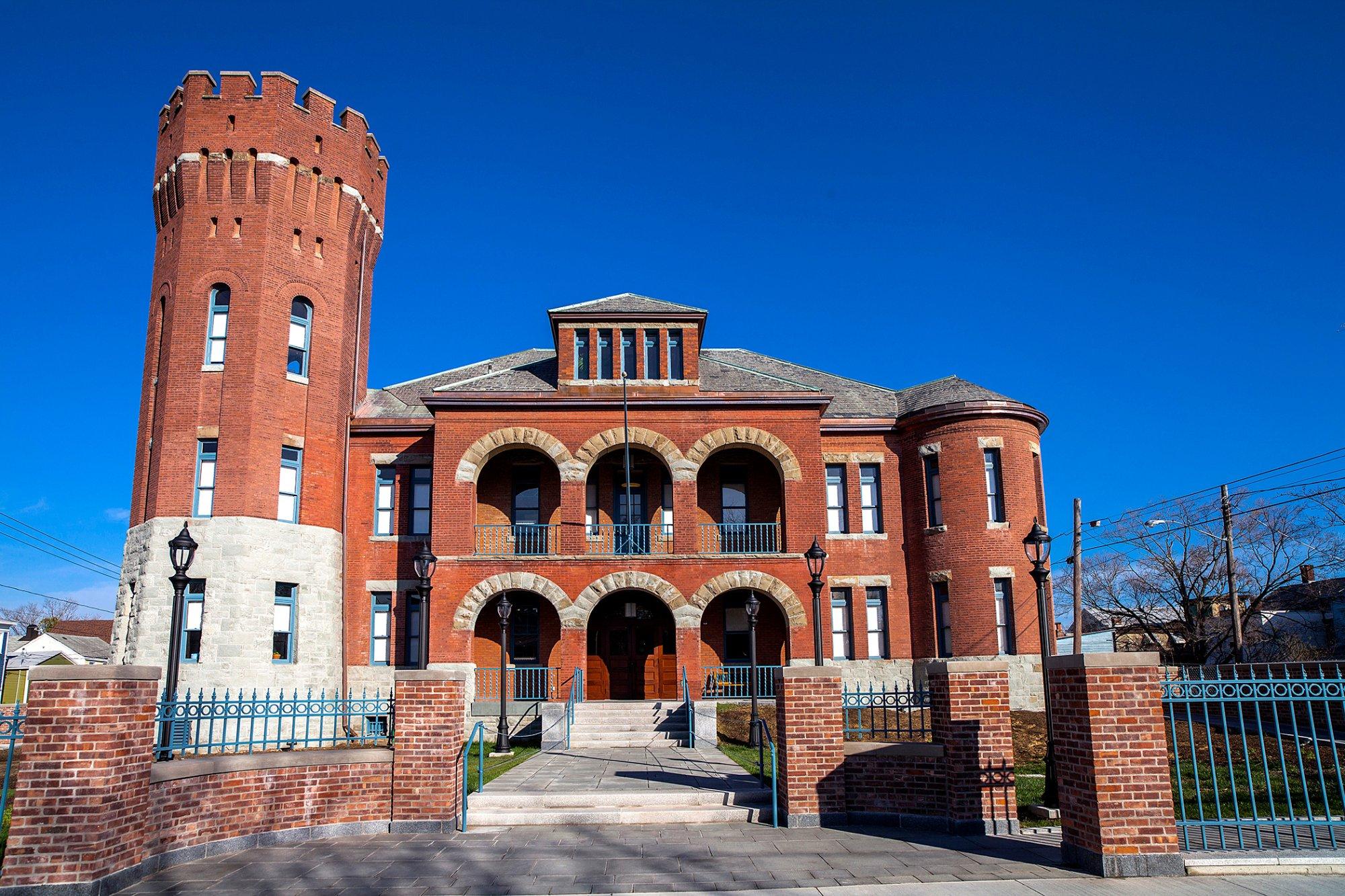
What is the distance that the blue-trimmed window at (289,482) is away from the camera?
23.8m

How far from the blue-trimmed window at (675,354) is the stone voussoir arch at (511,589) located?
6776 mm

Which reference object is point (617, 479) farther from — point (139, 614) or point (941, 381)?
point (139, 614)

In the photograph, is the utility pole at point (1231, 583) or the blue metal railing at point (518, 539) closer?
the blue metal railing at point (518, 539)

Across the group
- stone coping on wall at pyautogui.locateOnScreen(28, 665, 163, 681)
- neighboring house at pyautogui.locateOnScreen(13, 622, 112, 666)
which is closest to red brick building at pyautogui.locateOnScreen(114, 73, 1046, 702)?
stone coping on wall at pyautogui.locateOnScreen(28, 665, 163, 681)

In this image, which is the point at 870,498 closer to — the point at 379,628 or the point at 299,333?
the point at 379,628

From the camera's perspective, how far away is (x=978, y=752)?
34.6 ft

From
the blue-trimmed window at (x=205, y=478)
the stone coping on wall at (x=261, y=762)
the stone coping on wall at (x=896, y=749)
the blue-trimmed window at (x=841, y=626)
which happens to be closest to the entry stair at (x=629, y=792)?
the stone coping on wall at (x=896, y=749)

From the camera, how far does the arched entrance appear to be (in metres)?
25.1

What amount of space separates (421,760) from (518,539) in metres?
15.0

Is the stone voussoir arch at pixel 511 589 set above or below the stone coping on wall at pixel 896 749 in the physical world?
above

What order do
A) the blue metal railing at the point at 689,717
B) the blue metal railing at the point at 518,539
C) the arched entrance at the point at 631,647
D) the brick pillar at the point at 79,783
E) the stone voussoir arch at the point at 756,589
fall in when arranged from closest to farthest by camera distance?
the brick pillar at the point at 79,783 < the blue metal railing at the point at 689,717 < the stone voussoir arch at the point at 756,589 < the blue metal railing at the point at 518,539 < the arched entrance at the point at 631,647

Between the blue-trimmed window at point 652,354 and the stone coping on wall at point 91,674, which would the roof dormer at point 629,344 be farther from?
the stone coping on wall at point 91,674

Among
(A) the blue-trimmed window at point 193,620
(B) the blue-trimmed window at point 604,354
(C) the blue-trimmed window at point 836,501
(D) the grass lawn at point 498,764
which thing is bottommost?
(D) the grass lawn at point 498,764

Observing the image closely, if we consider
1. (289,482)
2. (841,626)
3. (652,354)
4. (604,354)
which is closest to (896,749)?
(841,626)
